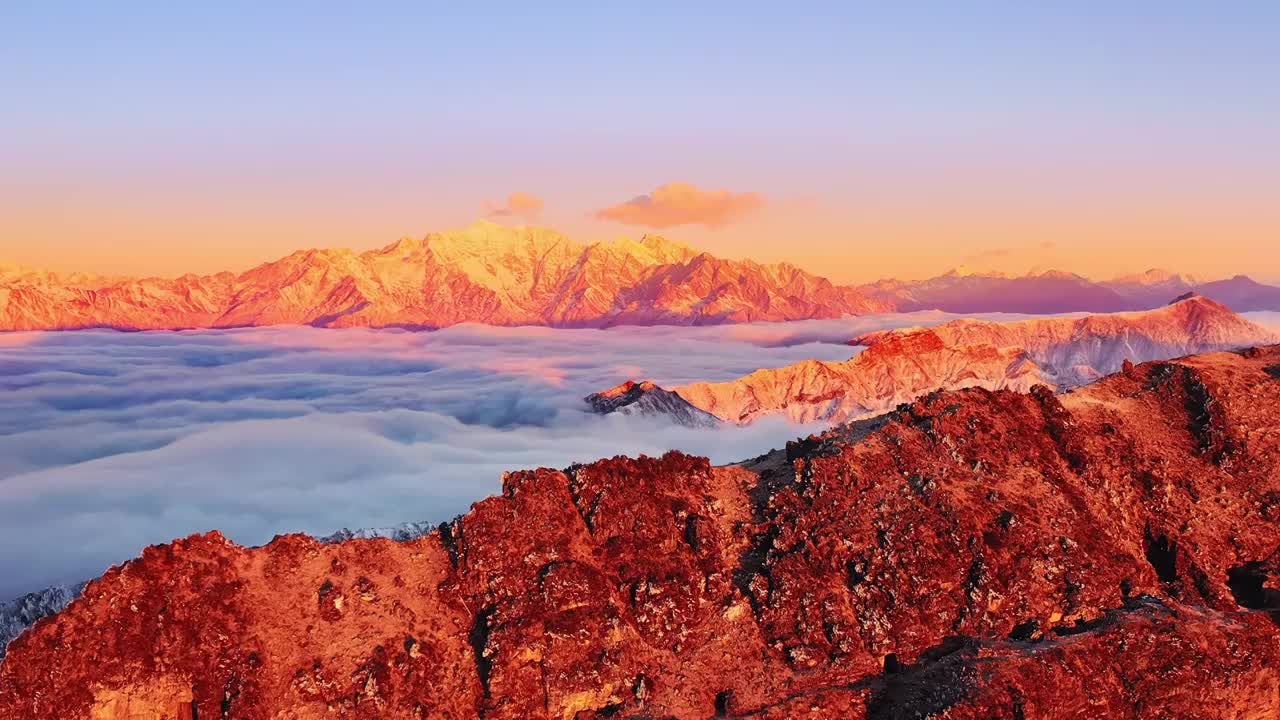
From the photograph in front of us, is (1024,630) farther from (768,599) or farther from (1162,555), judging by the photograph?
(1162,555)

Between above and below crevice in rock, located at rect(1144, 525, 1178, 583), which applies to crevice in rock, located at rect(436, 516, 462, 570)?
above

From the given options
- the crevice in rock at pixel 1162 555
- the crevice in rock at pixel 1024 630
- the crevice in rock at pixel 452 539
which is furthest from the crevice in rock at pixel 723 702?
the crevice in rock at pixel 1162 555

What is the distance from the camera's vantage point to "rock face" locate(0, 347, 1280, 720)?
4509 centimetres

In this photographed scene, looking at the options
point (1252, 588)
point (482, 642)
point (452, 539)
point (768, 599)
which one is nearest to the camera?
point (482, 642)

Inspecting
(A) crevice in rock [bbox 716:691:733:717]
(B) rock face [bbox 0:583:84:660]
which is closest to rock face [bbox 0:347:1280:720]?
(A) crevice in rock [bbox 716:691:733:717]

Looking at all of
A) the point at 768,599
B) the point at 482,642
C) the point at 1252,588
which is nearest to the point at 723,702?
the point at 768,599

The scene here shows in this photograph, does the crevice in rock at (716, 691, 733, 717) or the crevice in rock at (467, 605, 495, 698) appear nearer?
the crevice in rock at (716, 691, 733, 717)

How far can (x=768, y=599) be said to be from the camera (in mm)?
50562

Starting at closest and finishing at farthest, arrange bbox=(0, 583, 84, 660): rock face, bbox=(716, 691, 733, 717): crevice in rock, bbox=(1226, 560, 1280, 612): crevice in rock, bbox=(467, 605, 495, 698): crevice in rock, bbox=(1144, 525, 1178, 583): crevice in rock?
bbox=(716, 691, 733, 717): crevice in rock, bbox=(467, 605, 495, 698): crevice in rock, bbox=(1226, 560, 1280, 612): crevice in rock, bbox=(1144, 525, 1178, 583): crevice in rock, bbox=(0, 583, 84, 660): rock face

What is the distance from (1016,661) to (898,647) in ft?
18.3

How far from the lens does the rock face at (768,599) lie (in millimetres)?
45094

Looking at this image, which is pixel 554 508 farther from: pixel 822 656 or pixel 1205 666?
pixel 1205 666

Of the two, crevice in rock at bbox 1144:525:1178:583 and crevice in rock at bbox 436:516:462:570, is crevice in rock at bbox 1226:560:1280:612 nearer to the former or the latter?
crevice in rock at bbox 1144:525:1178:583

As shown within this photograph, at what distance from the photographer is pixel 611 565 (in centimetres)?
5216
